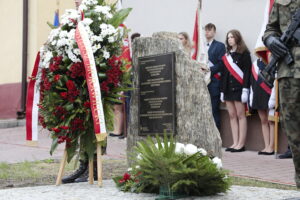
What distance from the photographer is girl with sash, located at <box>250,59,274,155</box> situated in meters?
10.6

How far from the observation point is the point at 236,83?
1120 cm

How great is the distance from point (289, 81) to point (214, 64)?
6672mm

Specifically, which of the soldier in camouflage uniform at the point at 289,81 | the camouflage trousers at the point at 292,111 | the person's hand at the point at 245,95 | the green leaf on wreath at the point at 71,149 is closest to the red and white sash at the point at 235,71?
the person's hand at the point at 245,95

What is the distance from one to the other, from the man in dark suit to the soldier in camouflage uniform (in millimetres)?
6327

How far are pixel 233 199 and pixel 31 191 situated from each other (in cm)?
198

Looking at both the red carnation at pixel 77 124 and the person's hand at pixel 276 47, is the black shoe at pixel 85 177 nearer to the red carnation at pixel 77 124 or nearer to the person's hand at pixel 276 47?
the red carnation at pixel 77 124

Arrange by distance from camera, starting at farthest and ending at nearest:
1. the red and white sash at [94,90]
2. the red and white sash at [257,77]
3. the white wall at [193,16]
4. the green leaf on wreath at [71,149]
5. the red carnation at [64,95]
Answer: the white wall at [193,16] → the red and white sash at [257,77] → the green leaf on wreath at [71,149] → the red carnation at [64,95] → the red and white sash at [94,90]

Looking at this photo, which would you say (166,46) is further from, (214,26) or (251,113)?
(214,26)

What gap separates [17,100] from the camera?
17.1 m

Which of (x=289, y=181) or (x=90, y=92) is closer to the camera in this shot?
(x=90, y=92)

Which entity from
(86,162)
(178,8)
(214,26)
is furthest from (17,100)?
(86,162)

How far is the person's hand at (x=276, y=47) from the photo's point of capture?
16.9 feet

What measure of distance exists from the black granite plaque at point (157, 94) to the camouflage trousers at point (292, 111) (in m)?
1.93

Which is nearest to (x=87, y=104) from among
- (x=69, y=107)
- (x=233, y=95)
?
(x=69, y=107)
